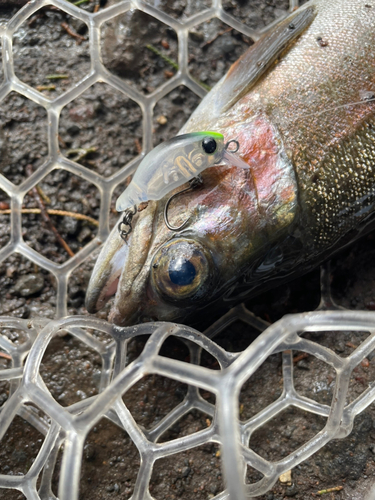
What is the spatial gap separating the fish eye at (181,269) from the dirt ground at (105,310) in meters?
0.56

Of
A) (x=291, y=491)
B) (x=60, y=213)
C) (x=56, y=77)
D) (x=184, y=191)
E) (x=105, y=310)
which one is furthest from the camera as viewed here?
(x=56, y=77)

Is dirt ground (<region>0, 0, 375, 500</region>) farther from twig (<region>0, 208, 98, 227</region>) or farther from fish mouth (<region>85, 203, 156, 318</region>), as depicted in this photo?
fish mouth (<region>85, 203, 156, 318</region>)

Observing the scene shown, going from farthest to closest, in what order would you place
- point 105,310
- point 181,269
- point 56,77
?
1. point 56,77
2. point 105,310
3. point 181,269

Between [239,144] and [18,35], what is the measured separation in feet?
4.77

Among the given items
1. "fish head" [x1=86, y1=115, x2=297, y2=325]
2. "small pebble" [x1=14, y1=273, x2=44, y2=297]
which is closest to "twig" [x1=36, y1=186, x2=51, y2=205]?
"small pebble" [x1=14, y1=273, x2=44, y2=297]

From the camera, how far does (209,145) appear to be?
4.76 feet

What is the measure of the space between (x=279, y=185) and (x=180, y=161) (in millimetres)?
344

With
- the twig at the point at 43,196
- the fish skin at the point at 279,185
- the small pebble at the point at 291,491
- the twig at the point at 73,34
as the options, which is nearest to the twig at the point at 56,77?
the twig at the point at 73,34

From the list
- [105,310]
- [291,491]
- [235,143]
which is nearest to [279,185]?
[235,143]

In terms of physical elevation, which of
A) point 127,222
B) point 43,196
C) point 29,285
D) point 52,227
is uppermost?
point 43,196

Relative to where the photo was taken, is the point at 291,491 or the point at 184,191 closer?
the point at 184,191

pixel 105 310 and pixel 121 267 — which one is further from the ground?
pixel 105 310

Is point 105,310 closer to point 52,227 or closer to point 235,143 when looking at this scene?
point 52,227

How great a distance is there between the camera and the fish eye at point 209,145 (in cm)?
Answer: 145
